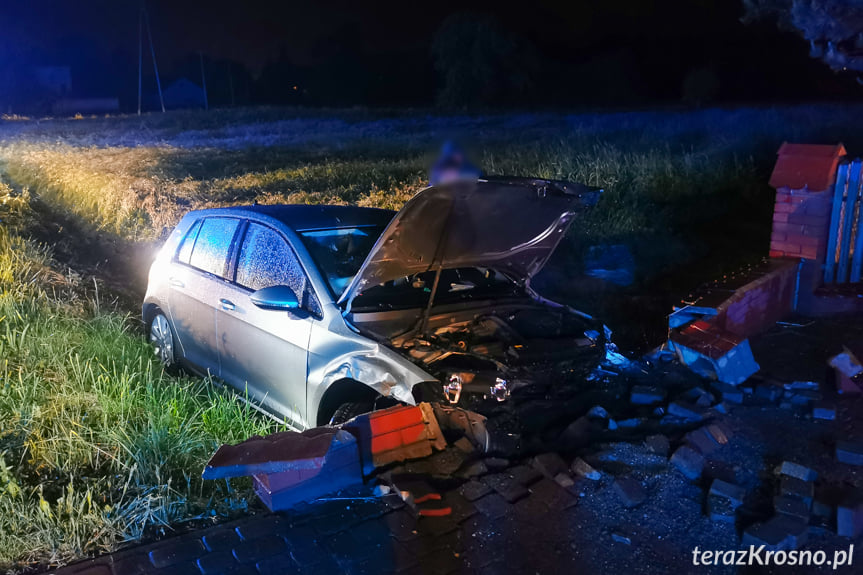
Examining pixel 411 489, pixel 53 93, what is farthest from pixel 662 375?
pixel 53 93

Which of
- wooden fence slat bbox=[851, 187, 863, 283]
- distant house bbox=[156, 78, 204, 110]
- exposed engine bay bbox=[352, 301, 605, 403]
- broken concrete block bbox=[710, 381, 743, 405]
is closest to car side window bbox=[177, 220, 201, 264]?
exposed engine bay bbox=[352, 301, 605, 403]

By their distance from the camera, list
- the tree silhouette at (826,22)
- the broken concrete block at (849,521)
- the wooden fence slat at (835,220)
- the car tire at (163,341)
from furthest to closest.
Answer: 1. the tree silhouette at (826,22)
2. the wooden fence slat at (835,220)
3. the car tire at (163,341)
4. the broken concrete block at (849,521)

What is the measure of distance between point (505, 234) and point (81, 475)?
278 centimetres

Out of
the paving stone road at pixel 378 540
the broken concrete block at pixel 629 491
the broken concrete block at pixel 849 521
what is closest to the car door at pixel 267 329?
the paving stone road at pixel 378 540

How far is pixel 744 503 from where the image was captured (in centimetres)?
340

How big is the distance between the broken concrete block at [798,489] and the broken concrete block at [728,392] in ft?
3.35

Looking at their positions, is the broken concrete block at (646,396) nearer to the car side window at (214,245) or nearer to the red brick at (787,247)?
the red brick at (787,247)

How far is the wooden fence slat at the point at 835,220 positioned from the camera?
584 centimetres

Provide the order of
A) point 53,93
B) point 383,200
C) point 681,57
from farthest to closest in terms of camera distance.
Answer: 1. point 53,93
2. point 681,57
3. point 383,200

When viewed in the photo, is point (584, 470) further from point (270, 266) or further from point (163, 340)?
point (163, 340)

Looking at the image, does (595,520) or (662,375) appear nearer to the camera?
(595,520)

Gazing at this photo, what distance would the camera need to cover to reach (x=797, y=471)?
140 inches

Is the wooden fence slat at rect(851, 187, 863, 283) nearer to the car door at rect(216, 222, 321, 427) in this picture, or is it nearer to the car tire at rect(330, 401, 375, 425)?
the car tire at rect(330, 401, 375, 425)

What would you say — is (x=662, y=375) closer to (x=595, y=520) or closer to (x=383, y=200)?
(x=595, y=520)
